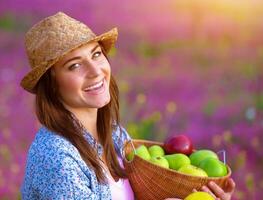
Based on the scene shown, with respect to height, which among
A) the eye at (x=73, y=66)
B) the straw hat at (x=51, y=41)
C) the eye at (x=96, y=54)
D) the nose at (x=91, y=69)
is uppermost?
the straw hat at (x=51, y=41)

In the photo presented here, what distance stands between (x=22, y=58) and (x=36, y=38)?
4.87ft

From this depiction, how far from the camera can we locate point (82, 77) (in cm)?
189

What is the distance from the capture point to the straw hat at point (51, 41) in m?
1.83

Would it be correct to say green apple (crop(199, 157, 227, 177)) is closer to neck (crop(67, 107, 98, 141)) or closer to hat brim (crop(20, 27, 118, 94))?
neck (crop(67, 107, 98, 141))

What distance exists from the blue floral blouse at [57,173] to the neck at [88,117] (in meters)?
0.15

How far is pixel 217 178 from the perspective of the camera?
1.84 m

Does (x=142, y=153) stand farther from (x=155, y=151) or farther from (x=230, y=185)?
(x=230, y=185)

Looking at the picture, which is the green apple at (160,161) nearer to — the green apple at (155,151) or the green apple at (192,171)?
the green apple at (192,171)

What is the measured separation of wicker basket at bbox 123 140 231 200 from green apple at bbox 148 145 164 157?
138 millimetres

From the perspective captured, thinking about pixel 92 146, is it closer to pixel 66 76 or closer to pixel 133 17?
pixel 66 76

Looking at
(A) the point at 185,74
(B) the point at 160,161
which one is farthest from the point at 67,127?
(A) the point at 185,74

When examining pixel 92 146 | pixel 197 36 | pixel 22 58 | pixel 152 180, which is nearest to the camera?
pixel 152 180

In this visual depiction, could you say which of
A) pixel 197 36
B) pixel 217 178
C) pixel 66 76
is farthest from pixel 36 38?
pixel 197 36

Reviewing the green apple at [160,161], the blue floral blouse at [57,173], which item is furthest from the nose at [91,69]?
the green apple at [160,161]
